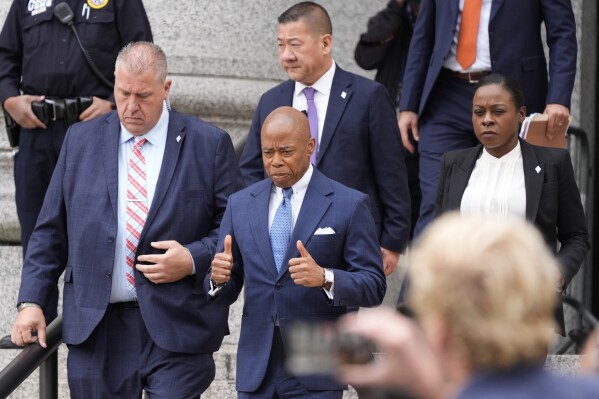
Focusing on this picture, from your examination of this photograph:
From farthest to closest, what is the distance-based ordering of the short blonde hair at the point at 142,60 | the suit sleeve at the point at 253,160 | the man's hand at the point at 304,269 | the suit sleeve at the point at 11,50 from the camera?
the suit sleeve at the point at 11,50, the suit sleeve at the point at 253,160, the short blonde hair at the point at 142,60, the man's hand at the point at 304,269

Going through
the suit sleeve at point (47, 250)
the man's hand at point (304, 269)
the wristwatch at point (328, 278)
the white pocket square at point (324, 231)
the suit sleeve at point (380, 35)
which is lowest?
the suit sleeve at point (47, 250)

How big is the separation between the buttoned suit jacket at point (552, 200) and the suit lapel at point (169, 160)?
3.71ft

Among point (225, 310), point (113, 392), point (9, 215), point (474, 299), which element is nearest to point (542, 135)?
point (225, 310)

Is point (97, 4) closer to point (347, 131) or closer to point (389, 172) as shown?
point (347, 131)

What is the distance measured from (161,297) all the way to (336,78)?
1.47 metres

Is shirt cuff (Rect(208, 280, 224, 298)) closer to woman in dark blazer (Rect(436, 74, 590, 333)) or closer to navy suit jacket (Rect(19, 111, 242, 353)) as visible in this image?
navy suit jacket (Rect(19, 111, 242, 353))

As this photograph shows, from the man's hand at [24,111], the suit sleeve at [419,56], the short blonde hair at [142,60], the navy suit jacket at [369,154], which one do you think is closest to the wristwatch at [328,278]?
the short blonde hair at [142,60]

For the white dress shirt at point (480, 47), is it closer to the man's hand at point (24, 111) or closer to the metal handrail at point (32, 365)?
the man's hand at point (24, 111)

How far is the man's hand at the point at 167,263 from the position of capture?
5.33 meters

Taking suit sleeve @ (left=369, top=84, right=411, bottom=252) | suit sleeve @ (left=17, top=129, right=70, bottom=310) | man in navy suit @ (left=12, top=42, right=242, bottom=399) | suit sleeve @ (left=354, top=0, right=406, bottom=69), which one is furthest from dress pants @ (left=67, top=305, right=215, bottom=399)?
suit sleeve @ (left=354, top=0, right=406, bottom=69)

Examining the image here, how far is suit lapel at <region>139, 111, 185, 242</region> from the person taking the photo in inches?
215

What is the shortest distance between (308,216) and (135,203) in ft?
2.52

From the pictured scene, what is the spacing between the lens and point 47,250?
5.55m

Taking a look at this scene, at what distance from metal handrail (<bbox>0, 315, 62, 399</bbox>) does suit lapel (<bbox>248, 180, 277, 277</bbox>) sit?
980mm
